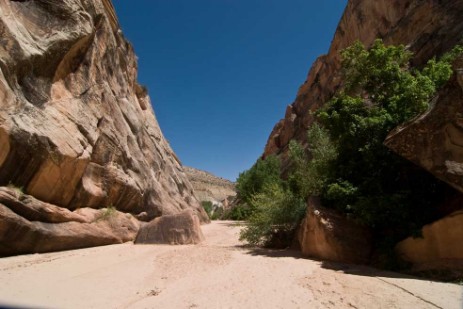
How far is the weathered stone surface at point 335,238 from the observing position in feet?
34.4

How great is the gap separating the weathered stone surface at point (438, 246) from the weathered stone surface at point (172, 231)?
10038mm

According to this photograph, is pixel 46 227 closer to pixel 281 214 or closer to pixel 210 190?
pixel 281 214

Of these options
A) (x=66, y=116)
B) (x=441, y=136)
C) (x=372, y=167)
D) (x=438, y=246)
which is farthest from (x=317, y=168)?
(x=66, y=116)

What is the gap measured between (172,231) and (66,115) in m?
7.95

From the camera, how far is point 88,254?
11.7m

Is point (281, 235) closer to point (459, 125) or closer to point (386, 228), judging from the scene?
point (386, 228)

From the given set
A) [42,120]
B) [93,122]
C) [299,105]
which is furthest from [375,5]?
[42,120]

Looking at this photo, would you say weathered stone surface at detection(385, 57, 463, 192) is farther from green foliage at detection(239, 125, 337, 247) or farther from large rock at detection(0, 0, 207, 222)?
large rock at detection(0, 0, 207, 222)

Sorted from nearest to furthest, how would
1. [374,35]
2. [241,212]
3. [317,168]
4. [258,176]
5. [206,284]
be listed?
[206,284], [317,168], [374,35], [258,176], [241,212]

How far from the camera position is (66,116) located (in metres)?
13.9

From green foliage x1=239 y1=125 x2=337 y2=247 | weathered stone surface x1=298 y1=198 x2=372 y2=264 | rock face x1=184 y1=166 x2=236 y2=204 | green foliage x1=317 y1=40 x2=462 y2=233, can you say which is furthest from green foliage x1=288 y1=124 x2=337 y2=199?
rock face x1=184 y1=166 x2=236 y2=204

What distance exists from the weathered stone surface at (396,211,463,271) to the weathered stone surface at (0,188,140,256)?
12844 millimetres

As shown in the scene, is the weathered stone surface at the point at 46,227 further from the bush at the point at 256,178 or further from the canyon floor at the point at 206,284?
the bush at the point at 256,178

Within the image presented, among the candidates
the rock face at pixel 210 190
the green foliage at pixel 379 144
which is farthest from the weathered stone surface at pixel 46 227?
the rock face at pixel 210 190
